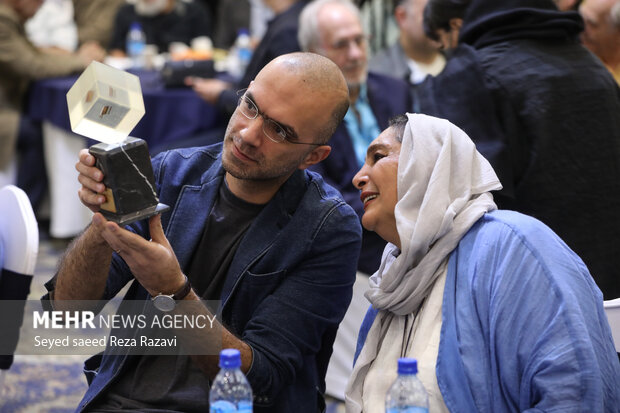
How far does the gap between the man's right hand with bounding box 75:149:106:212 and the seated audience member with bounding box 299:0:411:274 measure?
170cm

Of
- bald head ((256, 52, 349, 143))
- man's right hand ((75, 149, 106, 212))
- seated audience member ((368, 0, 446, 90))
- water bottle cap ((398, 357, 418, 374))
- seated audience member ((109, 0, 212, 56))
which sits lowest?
seated audience member ((109, 0, 212, 56))

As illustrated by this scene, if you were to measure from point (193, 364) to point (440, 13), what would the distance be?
1.46 m

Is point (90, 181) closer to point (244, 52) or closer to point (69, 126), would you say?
point (69, 126)

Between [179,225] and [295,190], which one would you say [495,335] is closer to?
[295,190]

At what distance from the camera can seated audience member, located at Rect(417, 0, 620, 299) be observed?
2410 mm

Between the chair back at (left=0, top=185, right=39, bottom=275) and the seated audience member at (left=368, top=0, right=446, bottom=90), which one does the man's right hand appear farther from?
the seated audience member at (left=368, top=0, right=446, bottom=90)

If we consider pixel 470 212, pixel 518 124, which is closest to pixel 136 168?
pixel 470 212

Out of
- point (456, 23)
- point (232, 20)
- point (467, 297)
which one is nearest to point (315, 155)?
point (467, 297)

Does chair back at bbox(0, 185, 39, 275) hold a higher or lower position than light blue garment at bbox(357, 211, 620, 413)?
lower

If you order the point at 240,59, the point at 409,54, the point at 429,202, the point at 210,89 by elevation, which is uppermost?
the point at 429,202

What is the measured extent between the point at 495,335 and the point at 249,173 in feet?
2.11

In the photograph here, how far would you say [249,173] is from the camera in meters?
1.91

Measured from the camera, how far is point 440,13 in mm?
2760

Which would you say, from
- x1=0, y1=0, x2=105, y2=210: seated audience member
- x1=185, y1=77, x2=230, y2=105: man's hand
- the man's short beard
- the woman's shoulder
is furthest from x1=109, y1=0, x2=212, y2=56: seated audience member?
the woman's shoulder
